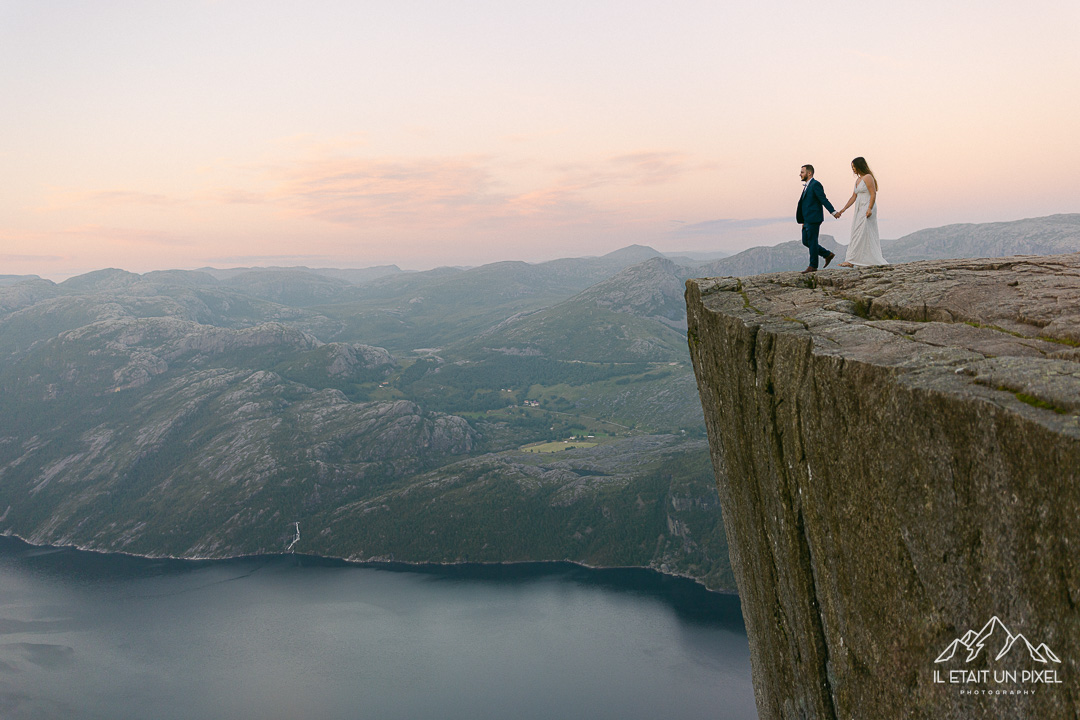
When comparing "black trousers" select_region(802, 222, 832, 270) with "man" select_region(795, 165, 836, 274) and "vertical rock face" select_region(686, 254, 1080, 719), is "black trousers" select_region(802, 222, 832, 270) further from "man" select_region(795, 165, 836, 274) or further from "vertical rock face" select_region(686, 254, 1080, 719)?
"vertical rock face" select_region(686, 254, 1080, 719)

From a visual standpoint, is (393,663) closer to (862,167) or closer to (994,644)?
(862,167)

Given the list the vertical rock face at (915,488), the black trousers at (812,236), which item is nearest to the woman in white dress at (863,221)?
the black trousers at (812,236)

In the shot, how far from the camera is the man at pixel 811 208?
20000mm

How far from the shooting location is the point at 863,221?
65.9ft

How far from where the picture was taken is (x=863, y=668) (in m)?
9.61

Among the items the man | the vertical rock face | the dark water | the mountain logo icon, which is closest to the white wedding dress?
the man

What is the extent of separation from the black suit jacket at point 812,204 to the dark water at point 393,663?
483ft

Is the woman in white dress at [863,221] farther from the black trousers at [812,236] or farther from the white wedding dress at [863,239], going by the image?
the black trousers at [812,236]

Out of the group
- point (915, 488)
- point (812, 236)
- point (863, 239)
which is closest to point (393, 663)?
point (812, 236)

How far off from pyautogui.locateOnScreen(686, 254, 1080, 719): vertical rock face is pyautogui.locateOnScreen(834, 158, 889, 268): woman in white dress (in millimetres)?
4673

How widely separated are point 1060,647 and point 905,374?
3.63 metres

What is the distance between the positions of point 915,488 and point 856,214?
16123 mm

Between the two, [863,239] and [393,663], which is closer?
[863,239]

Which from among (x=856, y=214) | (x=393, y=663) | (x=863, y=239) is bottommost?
(x=393, y=663)
